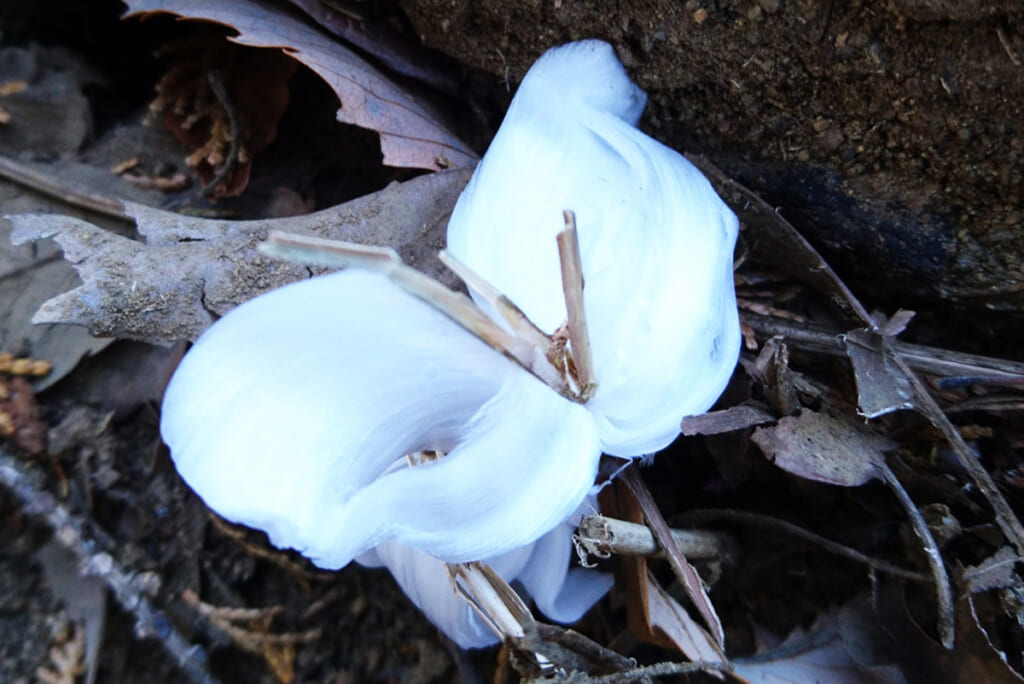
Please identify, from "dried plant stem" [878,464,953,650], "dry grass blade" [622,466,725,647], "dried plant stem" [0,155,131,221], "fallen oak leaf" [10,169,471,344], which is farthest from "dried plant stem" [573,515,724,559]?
"dried plant stem" [0,155,131,221]

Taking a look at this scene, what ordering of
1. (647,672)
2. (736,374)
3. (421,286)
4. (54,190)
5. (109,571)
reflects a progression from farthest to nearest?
(54,190), (109,571), (736,374), (647,672), (421,286)

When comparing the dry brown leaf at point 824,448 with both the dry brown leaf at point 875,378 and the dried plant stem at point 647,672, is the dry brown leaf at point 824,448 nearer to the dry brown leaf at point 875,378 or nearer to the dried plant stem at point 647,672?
the dry brown leaf at point 875,378

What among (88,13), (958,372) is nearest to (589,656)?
(958,372)

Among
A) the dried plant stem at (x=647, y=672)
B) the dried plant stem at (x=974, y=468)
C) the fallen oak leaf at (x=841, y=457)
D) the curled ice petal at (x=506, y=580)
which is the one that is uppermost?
the dried plant stem at (x=974, y=468)

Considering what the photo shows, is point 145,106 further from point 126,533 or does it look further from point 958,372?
point 958,372

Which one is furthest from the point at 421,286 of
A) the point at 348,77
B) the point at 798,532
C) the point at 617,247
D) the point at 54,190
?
the point at 54,190

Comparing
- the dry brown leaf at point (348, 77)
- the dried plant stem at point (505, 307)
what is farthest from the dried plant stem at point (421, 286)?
the dry brown leaf at point (348, 77)

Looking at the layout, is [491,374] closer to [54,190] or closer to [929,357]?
[929,357]
